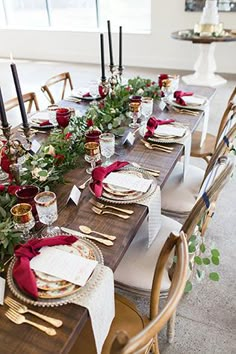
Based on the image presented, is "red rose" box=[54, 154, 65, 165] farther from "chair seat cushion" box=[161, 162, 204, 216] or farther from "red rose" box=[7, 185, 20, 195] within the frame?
"chair seat cushion" box=[161, 162, 204, 216]

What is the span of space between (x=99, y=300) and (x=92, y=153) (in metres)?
0.74

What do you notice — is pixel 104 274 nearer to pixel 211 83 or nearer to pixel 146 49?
pixel 211 83

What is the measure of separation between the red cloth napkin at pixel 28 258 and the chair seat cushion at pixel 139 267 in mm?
368

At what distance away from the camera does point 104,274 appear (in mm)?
1022

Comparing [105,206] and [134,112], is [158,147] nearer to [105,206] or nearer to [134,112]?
[134,112]

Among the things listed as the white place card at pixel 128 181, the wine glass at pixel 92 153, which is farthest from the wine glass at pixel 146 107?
the white place card at pixel 128 181

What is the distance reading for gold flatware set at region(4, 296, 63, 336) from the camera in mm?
882

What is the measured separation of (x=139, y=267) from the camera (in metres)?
1.43

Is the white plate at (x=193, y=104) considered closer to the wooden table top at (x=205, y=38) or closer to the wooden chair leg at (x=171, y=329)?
the wooden chair leg at (x=171, y=329)

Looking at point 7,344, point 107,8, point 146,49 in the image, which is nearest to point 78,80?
point 146,49

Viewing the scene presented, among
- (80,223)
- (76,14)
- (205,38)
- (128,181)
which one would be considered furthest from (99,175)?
(76,14)

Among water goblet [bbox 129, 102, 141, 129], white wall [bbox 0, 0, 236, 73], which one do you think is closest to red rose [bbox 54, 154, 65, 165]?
water goblet [bbox 129, 102, 141, 129]

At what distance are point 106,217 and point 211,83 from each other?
14.0 feet

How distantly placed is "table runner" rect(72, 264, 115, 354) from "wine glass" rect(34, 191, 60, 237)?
25cm
